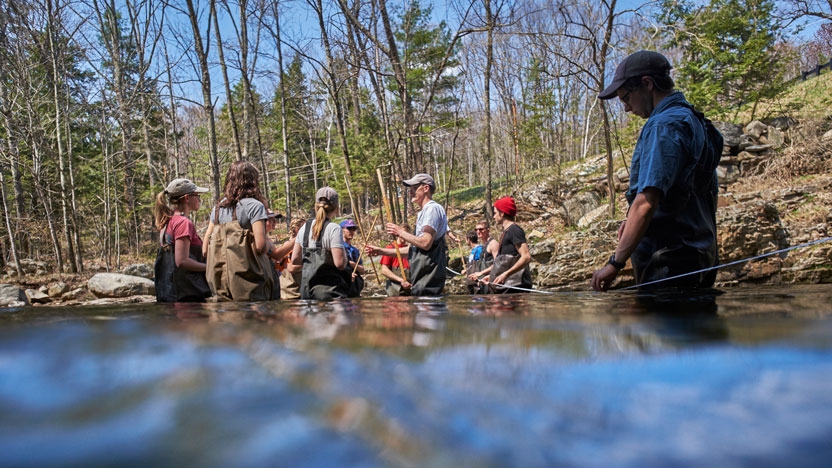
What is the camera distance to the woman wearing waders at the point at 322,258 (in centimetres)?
399

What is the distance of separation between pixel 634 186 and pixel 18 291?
14.0 metres

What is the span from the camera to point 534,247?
10.5m

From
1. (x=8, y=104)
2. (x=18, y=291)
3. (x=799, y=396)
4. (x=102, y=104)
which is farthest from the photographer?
(x=102, y=104)

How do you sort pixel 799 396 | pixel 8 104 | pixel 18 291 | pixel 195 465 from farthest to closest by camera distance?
pixel 8 104, pixel 18 291, pixel 799 396, pixel 195 465

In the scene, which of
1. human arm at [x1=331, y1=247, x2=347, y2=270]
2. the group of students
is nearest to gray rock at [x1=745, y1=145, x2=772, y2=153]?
the group of students

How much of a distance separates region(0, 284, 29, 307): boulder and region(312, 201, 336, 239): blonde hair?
1032 cm

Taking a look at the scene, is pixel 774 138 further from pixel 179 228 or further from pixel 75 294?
pixel 75 294

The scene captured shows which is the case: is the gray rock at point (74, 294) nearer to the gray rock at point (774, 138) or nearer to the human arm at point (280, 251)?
the human arm at point (280, 251)

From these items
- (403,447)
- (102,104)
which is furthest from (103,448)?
(102,104)

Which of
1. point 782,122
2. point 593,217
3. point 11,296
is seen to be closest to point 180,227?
point 11,296

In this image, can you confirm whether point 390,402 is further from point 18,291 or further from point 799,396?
point 18,291

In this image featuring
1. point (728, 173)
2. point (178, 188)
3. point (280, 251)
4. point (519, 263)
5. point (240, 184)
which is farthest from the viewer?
point (728, 173)

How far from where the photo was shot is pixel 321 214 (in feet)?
13.3

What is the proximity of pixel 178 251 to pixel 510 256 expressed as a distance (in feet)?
10.4
